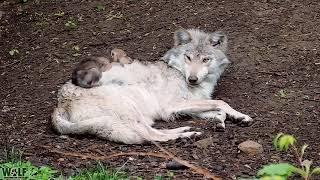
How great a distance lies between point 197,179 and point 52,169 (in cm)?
133

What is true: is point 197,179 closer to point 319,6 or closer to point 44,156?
point 44,156

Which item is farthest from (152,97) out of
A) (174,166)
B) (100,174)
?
(100,174)

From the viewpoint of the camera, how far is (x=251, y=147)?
18.7 ft

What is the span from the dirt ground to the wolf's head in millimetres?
490

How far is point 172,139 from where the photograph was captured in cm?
611

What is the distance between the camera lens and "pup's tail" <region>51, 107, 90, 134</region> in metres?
6.04

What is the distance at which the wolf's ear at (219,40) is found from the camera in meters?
7.73

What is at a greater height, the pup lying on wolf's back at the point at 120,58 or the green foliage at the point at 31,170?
the pup lying on wolf's back at the point at 120,58

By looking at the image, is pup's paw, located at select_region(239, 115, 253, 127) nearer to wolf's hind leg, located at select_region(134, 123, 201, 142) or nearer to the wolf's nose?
wolf's hind leg, located at select_region(134, 123, 201, 142)

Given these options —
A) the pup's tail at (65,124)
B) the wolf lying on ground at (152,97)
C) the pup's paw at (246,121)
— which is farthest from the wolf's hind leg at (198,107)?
the pup's tail at (65,124)

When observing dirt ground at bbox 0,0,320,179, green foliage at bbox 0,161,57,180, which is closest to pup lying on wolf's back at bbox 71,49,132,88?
dirt ground at bbox 0,0,320,179

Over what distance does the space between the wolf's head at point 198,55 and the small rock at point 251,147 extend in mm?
1630

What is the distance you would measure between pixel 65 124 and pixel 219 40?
2.75m

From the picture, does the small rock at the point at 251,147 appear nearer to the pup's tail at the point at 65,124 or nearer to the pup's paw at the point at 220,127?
the pup's paw at the point at 220,127
